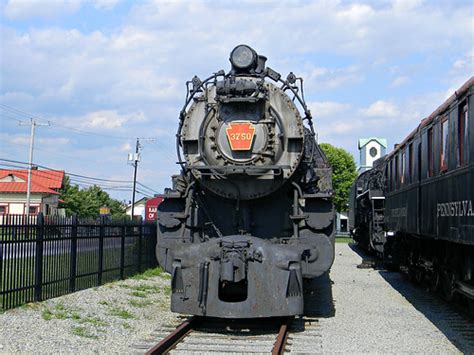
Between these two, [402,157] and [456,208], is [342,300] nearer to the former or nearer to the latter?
[402,157]

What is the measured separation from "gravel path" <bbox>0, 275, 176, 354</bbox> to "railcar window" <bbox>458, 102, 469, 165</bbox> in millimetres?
4829

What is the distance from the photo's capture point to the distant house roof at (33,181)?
56.3 metres

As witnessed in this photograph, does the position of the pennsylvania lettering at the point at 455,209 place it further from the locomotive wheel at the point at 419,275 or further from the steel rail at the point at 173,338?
the locomotive wheel at the point at 419,275

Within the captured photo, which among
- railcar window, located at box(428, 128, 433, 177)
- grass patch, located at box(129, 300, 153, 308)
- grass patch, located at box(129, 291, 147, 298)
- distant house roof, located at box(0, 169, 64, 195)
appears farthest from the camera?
distant house roof, located at box(0, 169, 64, 195)

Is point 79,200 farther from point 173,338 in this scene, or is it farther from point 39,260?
point 173,338

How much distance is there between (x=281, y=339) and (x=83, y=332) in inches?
109

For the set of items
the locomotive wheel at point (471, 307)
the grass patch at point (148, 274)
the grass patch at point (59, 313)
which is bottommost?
the grass patch at point (148, 274)

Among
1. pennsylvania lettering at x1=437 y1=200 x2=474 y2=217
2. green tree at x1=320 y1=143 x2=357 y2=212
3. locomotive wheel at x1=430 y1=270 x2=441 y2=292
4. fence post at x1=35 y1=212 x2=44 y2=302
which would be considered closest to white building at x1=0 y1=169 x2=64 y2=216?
green tree at x1=320 y1=143 x2=357 y2=212

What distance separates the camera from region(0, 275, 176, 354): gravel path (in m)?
7.64

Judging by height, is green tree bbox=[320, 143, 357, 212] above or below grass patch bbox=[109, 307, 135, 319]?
above

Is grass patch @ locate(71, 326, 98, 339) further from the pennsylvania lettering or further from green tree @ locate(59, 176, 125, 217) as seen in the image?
green tree @ locate(59, 176, 125, 217)

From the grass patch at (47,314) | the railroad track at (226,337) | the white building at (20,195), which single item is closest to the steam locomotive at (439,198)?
the railroad track at (226,337)

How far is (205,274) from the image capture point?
824cm

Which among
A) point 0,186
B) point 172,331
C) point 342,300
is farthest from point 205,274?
point 0,186
